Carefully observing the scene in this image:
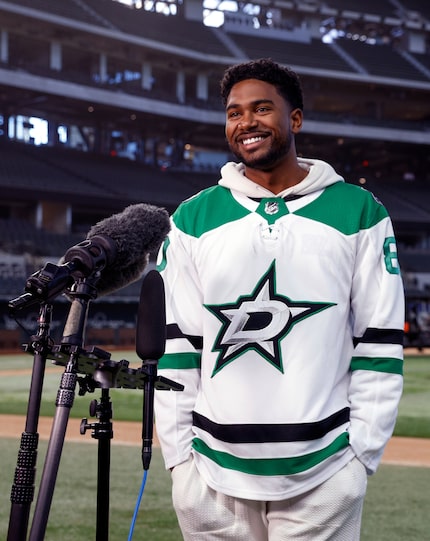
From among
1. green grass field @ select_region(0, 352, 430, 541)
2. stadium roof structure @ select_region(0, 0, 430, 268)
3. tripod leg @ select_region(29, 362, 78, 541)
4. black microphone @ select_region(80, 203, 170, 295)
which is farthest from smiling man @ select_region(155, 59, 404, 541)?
stadium roof structure @ select_region(0, 0, 430, 268)

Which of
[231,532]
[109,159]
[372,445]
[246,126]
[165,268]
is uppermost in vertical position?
[109,159]

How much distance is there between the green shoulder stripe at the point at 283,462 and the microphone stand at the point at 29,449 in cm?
73

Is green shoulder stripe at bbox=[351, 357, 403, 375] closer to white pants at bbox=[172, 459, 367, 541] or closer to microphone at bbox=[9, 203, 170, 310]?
white pants at bbox=[172, 459, 367, 541]

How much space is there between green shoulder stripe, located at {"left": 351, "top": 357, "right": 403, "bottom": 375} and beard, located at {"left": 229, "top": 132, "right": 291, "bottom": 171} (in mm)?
636

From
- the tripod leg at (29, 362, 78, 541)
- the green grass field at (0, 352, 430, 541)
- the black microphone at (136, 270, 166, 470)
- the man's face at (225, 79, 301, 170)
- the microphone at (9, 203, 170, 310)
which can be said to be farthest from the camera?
the green grass field at (0, 352, 430, 541)

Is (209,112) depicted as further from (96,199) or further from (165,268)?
(165,268)

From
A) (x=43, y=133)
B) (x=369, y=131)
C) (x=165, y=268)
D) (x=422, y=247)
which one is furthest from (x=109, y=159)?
(x=165, y=268)

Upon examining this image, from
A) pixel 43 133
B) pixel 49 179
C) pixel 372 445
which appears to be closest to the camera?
pixel 372 445

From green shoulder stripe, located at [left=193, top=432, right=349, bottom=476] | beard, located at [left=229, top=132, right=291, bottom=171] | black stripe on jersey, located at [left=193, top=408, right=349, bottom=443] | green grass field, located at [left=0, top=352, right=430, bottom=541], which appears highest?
beard, located at [left=229, top=132, right=291, bottom=171]

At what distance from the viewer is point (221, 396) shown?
247 centimetres

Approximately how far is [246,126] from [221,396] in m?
0.79

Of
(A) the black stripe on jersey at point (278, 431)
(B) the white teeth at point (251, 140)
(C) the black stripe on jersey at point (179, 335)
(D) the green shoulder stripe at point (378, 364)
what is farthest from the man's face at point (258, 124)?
(A) the black stripe on jersey at point (278, 431)

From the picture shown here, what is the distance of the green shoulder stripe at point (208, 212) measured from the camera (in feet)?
8.61

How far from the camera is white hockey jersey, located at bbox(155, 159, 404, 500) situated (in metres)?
2.41
